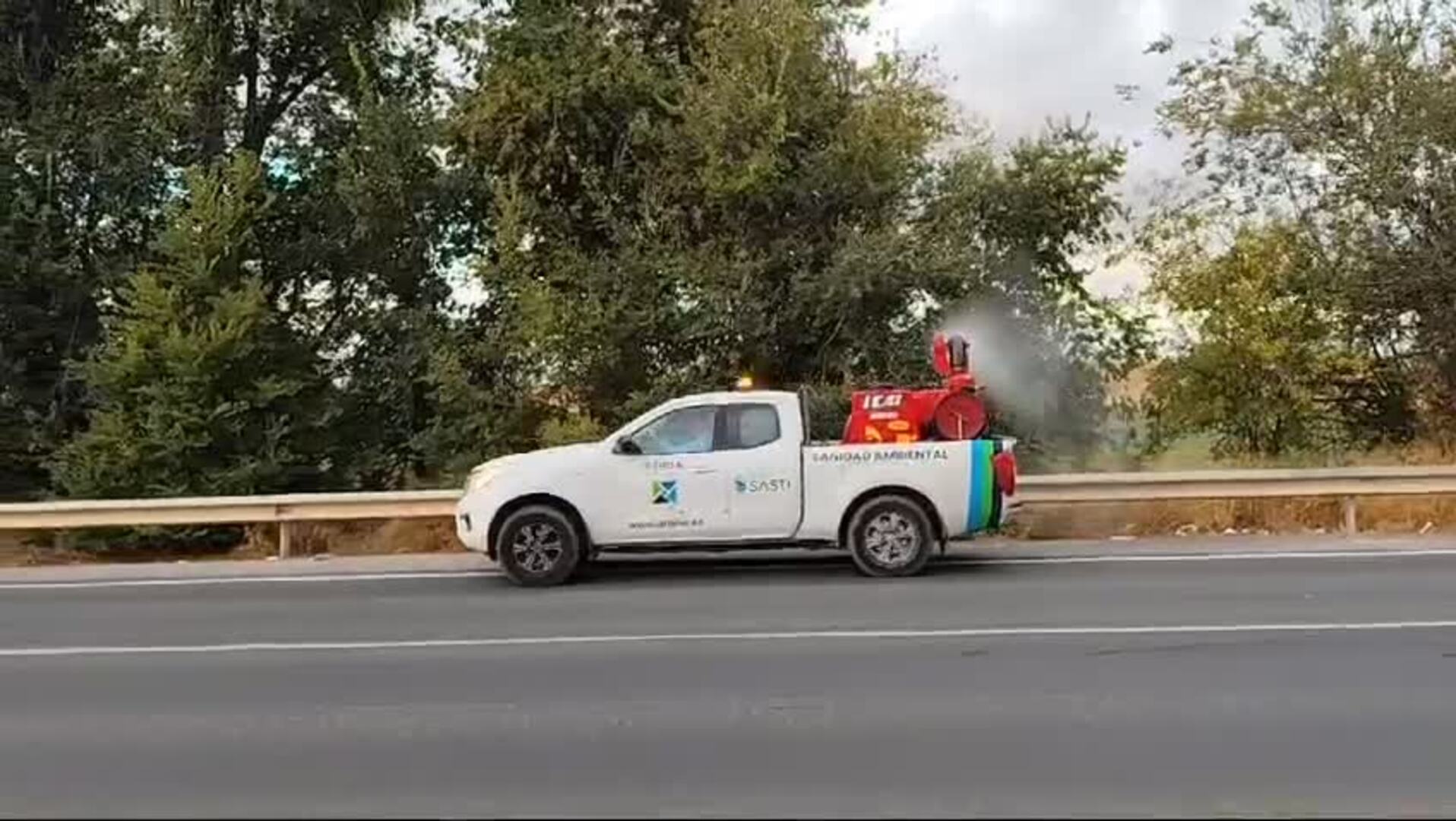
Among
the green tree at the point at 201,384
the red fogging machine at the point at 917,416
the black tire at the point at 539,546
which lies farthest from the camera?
the green tree at the point at 201,384

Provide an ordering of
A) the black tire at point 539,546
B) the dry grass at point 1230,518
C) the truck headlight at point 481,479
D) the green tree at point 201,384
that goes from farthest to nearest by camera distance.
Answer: the green tree at point 201,384 < the dry grass at point 1230,518 < the truck headlight at point 481,479 < the black tire at point 539,546

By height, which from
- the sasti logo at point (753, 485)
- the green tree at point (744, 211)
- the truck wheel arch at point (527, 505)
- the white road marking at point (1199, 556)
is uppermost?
the green tree at point (744, 211)

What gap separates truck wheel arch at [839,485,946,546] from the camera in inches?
497

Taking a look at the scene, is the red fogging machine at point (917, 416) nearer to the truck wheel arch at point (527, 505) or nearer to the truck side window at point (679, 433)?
the truck side window at point (679, 433)

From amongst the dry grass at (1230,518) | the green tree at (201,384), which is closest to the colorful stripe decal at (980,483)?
the dry grass at (1230,518)

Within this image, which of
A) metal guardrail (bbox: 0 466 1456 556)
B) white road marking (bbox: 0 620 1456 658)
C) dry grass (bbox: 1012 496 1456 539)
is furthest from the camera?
dry grass (bbox: 1012 496 1456 539)

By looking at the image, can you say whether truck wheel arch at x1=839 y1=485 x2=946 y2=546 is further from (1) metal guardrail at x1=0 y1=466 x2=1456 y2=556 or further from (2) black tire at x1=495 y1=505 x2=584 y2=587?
(1) metal guardrail at x1=0 y1=466 x2=1456 y2=556

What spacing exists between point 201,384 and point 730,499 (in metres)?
9.11

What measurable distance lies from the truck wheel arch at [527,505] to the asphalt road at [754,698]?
460 mm

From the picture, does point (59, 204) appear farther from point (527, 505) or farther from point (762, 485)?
point (762, 485)

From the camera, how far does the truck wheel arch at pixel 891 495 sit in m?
12.6

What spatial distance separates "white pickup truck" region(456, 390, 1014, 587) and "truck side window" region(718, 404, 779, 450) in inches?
1.1

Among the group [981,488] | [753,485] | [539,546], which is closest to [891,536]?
[981,488]

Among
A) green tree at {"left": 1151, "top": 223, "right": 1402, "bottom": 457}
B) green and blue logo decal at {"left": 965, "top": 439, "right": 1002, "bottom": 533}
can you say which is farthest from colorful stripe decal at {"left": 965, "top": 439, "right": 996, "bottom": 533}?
green tree at {"left": 1151, "top": 223, "right": 1402, "bottom": 457}
